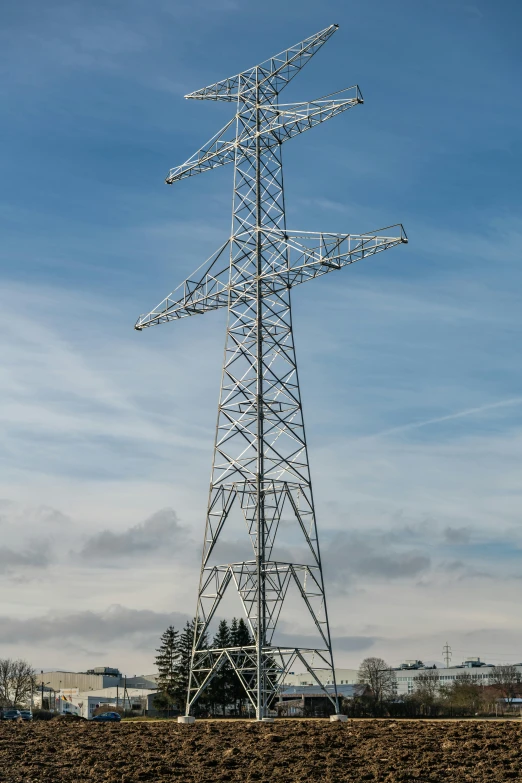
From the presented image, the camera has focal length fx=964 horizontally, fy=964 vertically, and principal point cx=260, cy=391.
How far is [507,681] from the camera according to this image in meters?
119

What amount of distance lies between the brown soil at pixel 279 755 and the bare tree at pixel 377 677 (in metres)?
73.1

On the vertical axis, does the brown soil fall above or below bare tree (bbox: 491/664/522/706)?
above

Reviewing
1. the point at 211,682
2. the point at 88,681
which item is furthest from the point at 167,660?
the point at 88,681

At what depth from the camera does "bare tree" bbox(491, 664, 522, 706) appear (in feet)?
366

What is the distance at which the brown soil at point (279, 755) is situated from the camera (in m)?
22.2

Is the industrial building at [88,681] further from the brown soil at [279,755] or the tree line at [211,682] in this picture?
the brown soil at [279,755]

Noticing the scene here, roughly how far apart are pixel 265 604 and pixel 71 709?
3291 inches

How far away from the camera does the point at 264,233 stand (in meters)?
44.1

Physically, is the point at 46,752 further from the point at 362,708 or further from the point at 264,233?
the point at 362,708

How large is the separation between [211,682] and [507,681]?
56.6 metres

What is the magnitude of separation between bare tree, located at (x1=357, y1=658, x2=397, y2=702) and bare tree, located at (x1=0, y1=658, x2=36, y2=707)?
3687 cm

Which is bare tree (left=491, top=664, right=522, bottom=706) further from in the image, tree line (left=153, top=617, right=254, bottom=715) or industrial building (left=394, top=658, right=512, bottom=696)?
tree line (left=153, top=617, right=254, bottom=715)

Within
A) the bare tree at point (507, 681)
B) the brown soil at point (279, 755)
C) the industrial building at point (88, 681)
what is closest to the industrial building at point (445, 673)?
the bare tree at point (507, 681)

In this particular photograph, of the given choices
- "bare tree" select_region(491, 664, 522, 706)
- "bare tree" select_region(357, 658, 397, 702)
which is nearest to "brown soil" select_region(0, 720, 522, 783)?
"bare tree" select_region(357, 658, 397, 702)
